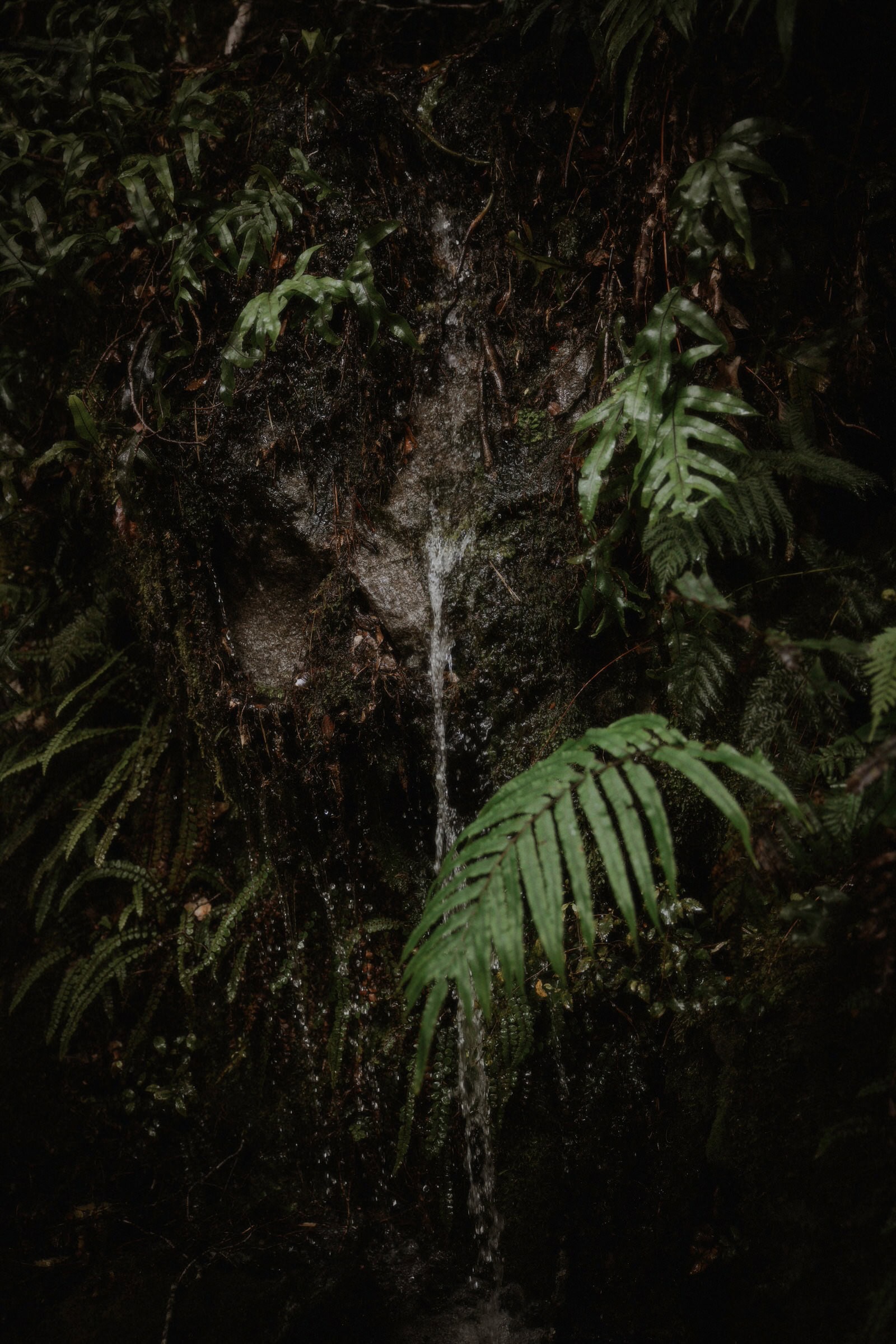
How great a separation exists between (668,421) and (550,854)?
4.19ft

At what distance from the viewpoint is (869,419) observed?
228cm

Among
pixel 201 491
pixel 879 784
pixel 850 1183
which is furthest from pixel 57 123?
pixel 850 1183

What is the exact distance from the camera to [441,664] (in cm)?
278

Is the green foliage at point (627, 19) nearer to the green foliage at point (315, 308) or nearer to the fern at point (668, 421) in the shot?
the fern at point (668, 421)

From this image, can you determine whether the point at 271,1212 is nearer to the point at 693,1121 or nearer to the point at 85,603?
the point at 693,1121

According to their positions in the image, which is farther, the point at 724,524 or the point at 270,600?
the point at 270,600

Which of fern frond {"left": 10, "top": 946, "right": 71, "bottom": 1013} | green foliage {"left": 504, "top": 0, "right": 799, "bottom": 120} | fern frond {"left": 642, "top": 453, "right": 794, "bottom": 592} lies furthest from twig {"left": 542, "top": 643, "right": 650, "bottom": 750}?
fern frond {"left": 10, "top": 946, "right": 71, "bottom": 1013}

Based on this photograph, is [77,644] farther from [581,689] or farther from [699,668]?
[699,668]

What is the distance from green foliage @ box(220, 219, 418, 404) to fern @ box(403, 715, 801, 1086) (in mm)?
1753

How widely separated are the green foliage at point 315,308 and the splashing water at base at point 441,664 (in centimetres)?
74

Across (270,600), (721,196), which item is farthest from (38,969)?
(721,196)

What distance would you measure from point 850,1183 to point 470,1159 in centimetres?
139

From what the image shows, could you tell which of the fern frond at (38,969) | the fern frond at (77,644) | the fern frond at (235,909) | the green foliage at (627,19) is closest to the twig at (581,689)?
the fern frond at (235,909)

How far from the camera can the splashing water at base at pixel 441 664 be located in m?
2.78
